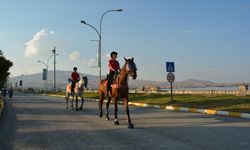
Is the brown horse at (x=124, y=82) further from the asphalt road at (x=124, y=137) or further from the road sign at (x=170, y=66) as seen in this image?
the road sign at (x=170, y=66)

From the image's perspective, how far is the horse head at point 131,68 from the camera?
14641 millimetres

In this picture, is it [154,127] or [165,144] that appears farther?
[154,127]

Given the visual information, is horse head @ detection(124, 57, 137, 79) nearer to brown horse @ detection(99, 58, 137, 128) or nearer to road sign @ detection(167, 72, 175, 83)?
brown horse @ detection(99, 58, 137, 128)

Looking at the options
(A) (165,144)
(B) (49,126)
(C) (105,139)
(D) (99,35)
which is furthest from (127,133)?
(D) (99,35)

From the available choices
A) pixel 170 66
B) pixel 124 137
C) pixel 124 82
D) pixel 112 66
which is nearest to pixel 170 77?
pixel 170 66

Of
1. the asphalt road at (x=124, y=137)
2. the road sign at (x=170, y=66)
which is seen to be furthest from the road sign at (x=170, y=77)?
the asphalt road at (x=124, y=137)

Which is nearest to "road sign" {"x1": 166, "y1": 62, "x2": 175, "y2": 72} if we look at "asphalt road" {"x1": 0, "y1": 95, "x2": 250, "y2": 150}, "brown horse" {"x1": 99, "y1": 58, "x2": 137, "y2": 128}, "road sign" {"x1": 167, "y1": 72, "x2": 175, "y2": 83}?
"road sign" {"x1": 167, "y1": 72, "x2": 175, "y2": 83}

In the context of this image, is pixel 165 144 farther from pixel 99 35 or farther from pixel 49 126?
pixel 99 35

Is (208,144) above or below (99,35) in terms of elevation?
below

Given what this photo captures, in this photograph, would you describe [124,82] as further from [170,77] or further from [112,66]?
[170,77]

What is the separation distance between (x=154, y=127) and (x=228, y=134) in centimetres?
304

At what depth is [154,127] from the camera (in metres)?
14.3

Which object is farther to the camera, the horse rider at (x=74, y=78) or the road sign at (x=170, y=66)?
the road sign at (x=170, y=66)

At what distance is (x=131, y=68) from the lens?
14766 mm
